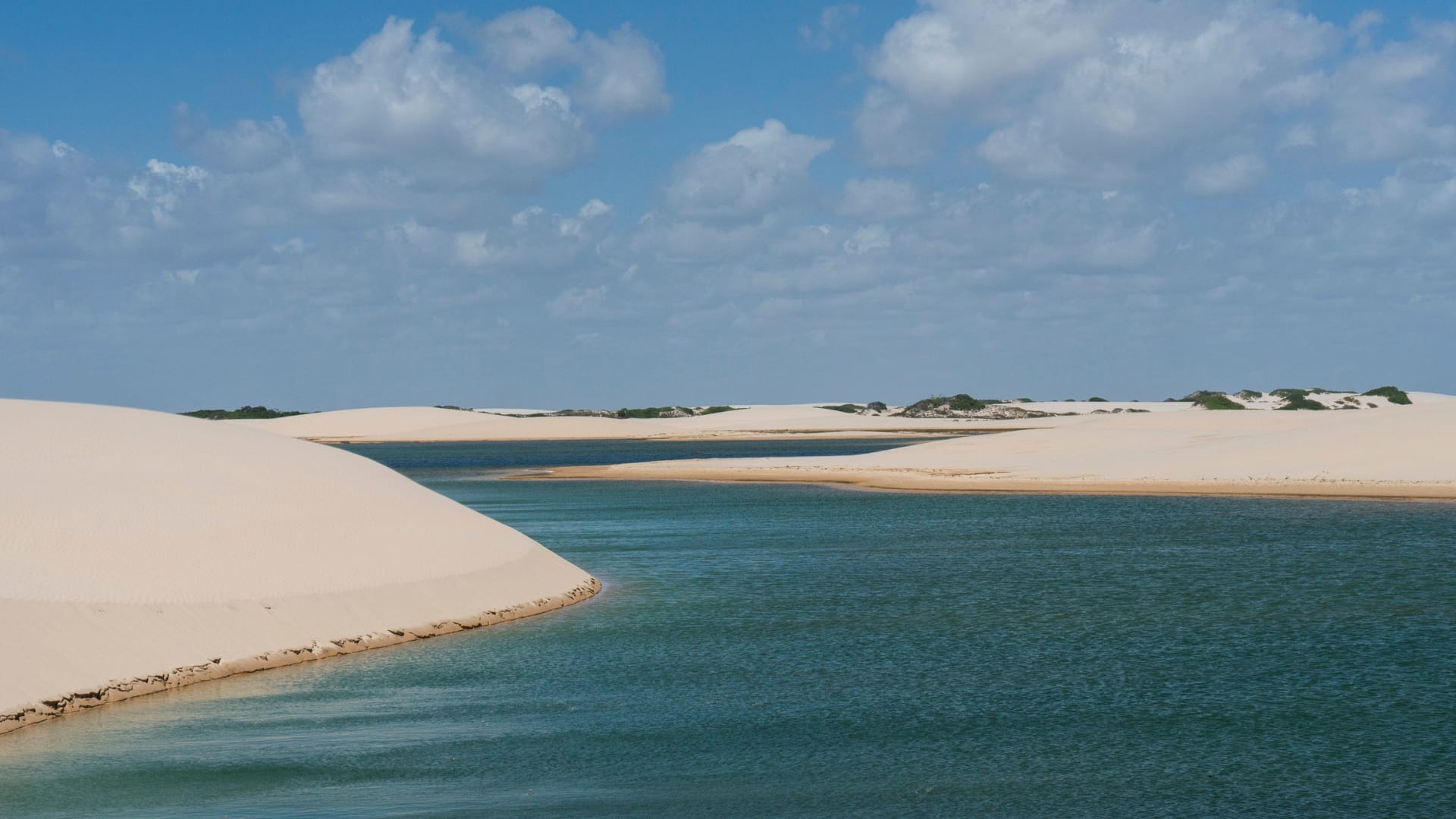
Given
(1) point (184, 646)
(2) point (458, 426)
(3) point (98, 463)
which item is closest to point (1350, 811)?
(1) point (184, 646)

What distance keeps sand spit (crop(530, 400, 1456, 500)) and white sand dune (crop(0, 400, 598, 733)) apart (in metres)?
35.6

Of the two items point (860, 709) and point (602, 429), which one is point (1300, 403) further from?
point (860, 709)

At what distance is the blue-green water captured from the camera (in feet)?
42.7

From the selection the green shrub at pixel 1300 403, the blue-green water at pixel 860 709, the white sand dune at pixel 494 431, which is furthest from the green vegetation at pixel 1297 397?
the blue-green water at pixel 860 709

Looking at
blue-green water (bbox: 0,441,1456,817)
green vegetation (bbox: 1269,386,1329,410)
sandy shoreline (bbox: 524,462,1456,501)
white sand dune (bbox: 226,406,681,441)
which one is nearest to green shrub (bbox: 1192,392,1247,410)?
green vegetation (bbox: 1269,386,1329,410)

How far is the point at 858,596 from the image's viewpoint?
88.4 ft

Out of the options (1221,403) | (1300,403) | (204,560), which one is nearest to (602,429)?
(1221,403)

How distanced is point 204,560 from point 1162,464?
50.6 meters

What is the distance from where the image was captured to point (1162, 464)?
6331 centimetres

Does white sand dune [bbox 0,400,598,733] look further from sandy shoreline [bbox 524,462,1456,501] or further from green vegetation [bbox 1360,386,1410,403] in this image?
green vegetation [bbox 1360,386,1410,403]

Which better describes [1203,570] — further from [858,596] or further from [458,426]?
[458,426]

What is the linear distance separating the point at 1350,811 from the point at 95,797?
37.7 ft

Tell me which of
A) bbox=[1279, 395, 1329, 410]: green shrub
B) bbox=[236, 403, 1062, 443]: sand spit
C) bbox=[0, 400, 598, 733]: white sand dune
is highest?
bbox=[1279, 395, 1329, 410]: green shrub

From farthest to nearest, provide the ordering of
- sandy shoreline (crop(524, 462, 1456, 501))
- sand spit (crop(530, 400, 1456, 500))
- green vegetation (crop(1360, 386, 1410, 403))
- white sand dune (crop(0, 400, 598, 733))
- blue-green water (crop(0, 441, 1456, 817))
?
1. green vegetation (crop(1360, 386, 1410, 403))
2. sand spit (crop(530, 400, 1456, 500))
3. sandy shoreline (crop(524, 462, 1456, 501))
4. white sand dune (crop(0, 400, 598, 733))
5. blue-green water (crop(0, 441, 1456, 817))
